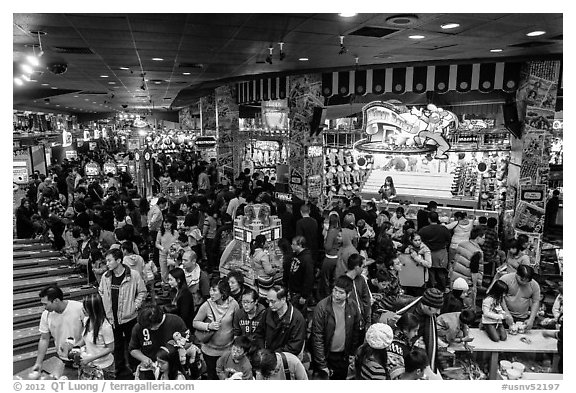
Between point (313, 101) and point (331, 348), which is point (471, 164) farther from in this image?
point (331, 348)

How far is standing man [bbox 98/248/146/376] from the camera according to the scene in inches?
197

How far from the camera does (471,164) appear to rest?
1307cm

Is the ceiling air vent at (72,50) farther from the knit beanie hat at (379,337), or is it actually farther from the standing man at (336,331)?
the knit beanie hat at (379,337)

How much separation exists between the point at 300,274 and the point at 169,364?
2.26 meters

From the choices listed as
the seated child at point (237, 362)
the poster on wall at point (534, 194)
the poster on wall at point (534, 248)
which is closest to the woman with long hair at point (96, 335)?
the seated child at point (237, 362)

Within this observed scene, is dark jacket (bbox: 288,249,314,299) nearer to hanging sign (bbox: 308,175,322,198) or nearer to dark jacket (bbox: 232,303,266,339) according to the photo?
dark jacket (bbox: 232,303,266,339)

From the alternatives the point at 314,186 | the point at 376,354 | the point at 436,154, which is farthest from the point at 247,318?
the point at 436,154

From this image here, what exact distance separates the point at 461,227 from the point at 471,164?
21.5 ft

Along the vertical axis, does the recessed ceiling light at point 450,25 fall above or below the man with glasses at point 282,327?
above

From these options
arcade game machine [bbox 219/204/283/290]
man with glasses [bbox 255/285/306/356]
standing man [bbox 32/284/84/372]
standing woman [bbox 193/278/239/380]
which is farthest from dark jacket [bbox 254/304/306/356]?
arcade game machine [bbox 219/204/283/290]

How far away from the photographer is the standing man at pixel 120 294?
4992 millimetres

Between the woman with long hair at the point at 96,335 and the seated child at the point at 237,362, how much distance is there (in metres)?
1.10
